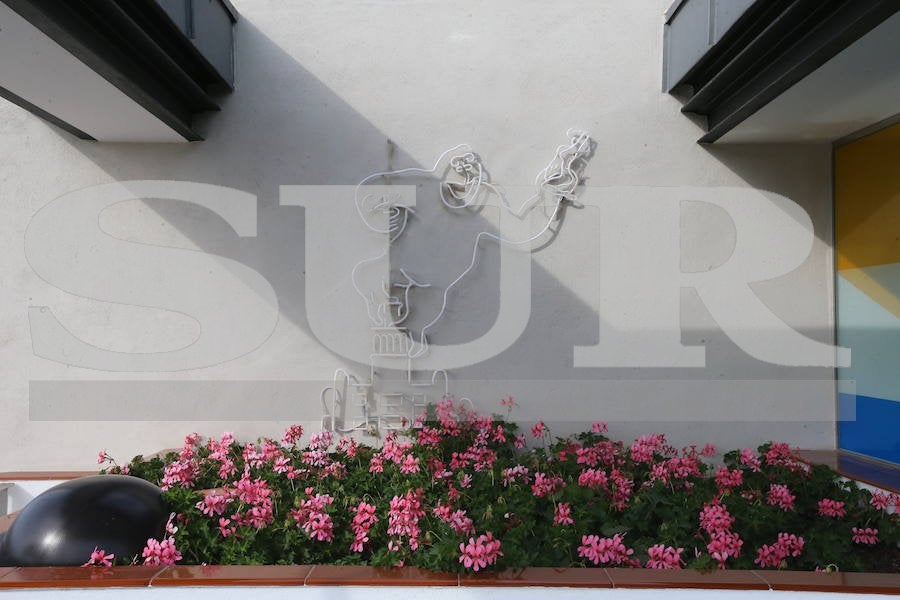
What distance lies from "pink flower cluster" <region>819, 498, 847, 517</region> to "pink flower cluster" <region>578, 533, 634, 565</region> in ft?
3.65

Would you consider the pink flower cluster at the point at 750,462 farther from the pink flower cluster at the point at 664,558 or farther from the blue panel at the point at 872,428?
the pink flower cluster at the point at 664,558

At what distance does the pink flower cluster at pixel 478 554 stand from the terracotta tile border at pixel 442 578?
42 millimetres

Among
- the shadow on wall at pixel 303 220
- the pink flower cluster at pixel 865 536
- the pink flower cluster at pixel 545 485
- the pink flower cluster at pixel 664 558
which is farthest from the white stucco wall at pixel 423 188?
the pink flower cluster at pixel 664 558

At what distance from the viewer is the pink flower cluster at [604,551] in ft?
7.02

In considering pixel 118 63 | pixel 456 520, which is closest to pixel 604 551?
pixel 456 520

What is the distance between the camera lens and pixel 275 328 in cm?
364

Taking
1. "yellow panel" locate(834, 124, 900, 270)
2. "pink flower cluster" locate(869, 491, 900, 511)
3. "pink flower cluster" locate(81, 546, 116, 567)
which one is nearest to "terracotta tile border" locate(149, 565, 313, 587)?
"pink flower cluster" locate(81, 546, 116, 567)

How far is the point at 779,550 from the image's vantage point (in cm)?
226

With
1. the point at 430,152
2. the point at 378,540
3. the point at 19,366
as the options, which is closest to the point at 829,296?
the point at 430,152

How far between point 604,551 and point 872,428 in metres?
2.28

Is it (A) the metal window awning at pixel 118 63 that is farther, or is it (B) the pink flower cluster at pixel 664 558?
(A) the metal window awning at pixel 118 63

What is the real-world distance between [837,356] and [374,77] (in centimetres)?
341

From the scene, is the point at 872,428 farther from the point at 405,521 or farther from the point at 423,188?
the point at 423,188

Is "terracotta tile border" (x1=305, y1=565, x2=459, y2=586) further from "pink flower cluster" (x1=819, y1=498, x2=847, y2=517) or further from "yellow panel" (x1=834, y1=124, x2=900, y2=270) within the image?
"yellow panel" (x1=834, y1=124, x2=900, y2=270)
